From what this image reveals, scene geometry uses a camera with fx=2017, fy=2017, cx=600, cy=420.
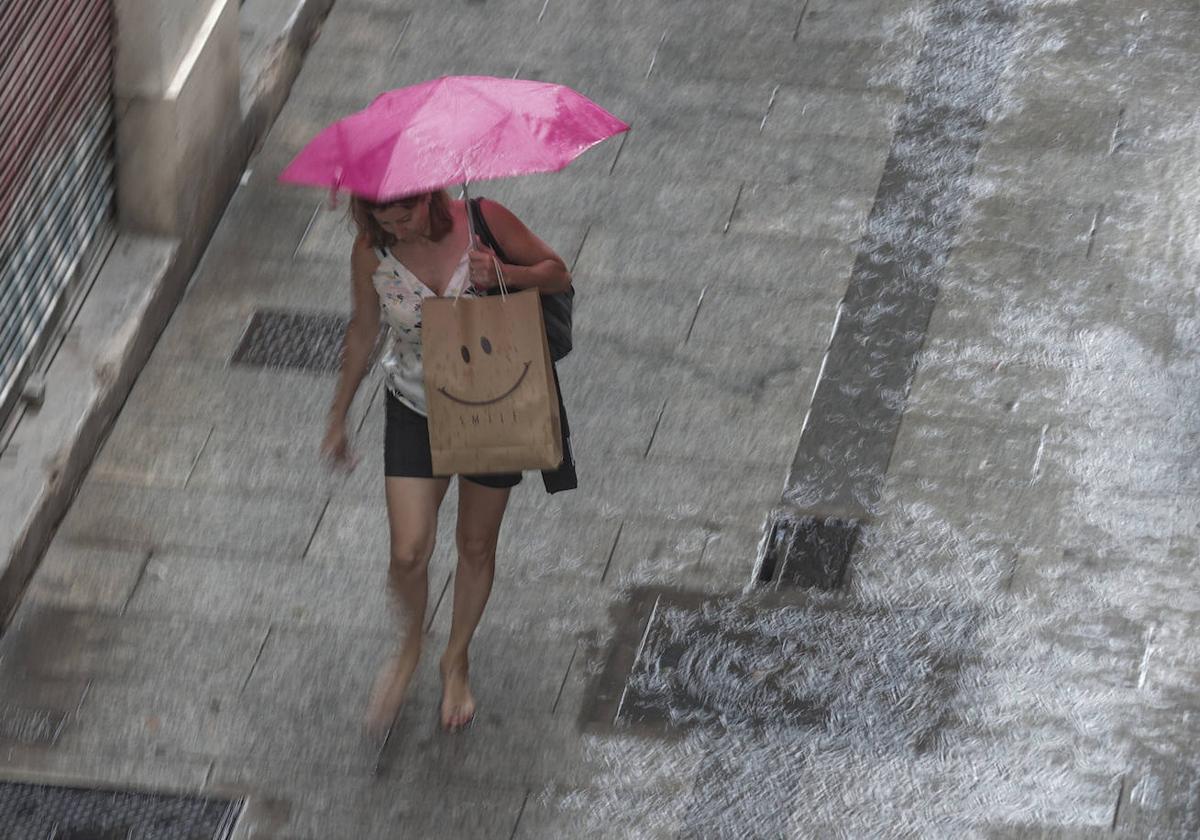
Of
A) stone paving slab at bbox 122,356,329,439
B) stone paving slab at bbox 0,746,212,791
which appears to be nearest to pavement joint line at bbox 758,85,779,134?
stone paving slab at bbox 122,356,329,439

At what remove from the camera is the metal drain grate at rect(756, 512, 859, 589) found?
6.69 meters

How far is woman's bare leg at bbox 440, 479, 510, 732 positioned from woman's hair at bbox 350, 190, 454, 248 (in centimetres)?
75

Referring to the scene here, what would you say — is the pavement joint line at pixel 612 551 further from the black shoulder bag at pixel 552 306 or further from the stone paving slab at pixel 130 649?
the black shoulder bag at pixel 552 306

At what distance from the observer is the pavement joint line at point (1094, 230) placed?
798cm

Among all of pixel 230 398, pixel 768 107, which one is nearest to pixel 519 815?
pixel 230 398

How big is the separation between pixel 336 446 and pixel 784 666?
1580mm

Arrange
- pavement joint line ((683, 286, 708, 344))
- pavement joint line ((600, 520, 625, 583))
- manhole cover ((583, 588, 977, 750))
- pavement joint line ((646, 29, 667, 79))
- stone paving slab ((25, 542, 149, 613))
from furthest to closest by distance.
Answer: pavement joint line ((646, 29, 667, 79)), pavement joint line ((683, 286, 708, 344)), stone paving slab ((25, 542, 149, 613)), pavement joint line ((600, 520, 625, 583)), manhole cover ((583, 588, 977, 750))

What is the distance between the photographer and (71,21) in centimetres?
793

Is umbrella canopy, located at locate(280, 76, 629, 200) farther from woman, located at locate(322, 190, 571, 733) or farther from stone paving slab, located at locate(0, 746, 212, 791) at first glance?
stone paving slab, located at locate(0, 746, 212, 791)

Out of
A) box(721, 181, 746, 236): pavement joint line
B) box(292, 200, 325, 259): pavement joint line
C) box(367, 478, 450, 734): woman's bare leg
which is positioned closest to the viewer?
box(367, 478, 450, 734): woman's bare leg

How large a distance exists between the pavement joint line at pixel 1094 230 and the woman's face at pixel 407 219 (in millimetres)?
3461

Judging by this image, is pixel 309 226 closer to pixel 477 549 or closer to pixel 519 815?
pixel 477 549

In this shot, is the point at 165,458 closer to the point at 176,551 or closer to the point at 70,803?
the point at 176,551

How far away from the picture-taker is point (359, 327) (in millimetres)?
5793
